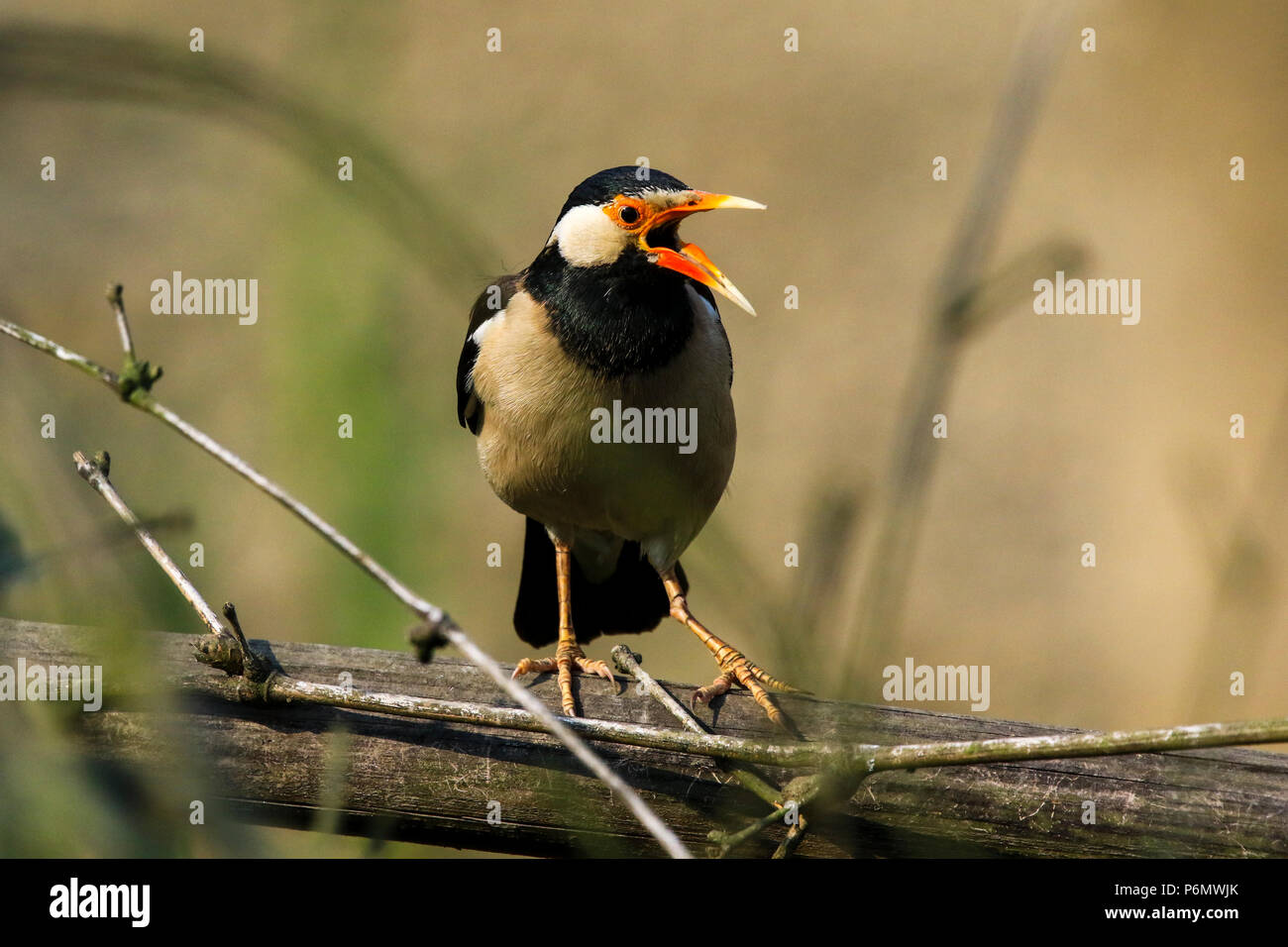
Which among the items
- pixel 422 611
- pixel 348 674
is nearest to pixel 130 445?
pixel 348 674

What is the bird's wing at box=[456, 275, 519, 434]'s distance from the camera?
10.8 ft

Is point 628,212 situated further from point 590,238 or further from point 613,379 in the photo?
point 613,379

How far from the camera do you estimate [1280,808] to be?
1920 millimetres

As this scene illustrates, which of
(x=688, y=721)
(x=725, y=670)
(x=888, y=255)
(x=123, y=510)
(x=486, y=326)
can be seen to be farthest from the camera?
(x=888, y=255)

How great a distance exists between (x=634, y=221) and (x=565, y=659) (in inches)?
42.0

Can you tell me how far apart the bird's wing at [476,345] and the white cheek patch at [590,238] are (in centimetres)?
31

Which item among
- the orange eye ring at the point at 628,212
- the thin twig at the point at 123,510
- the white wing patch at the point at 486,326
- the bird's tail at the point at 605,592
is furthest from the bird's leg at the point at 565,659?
the orange eye ring at the point at 628,212

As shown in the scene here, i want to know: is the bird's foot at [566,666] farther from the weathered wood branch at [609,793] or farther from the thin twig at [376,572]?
the thin twig at [376,572]

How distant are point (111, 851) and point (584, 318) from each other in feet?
7.49

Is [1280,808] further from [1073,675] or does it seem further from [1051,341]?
[1051,341]

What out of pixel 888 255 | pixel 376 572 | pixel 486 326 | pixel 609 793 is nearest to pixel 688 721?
pixel 609 793

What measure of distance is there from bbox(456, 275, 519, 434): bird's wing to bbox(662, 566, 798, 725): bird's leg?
72 cm

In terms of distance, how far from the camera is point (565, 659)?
2.80m

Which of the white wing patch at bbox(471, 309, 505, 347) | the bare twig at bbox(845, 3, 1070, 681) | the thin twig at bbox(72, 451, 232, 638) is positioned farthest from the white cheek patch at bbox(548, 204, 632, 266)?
the bare twig at bbox(845, 3, 1070, 681)
